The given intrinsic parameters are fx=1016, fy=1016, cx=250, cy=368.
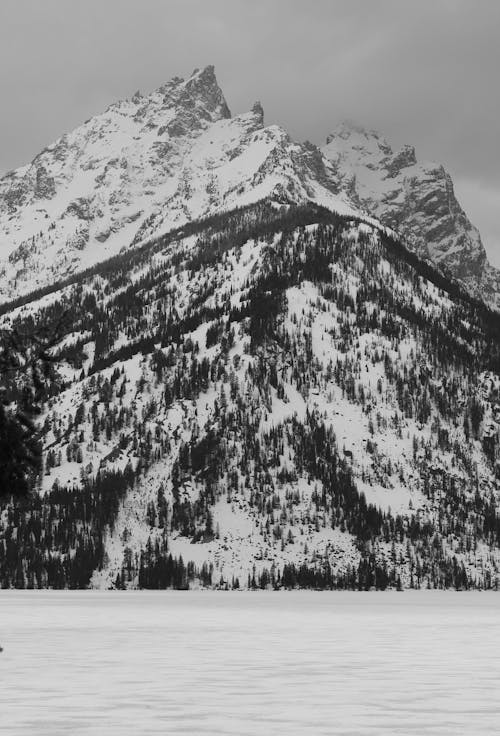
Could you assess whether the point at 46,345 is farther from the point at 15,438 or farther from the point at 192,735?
the point at 192,735

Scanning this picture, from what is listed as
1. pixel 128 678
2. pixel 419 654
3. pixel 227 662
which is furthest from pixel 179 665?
pixel 419 654

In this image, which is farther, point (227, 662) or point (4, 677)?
point (227, 662)

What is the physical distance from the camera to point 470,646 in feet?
122

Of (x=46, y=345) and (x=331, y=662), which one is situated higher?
(x=46, y=345)

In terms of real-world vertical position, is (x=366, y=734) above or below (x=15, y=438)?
below

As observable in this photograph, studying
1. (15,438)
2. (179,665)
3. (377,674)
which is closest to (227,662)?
(179,665)

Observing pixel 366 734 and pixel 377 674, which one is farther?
pixel 377 674

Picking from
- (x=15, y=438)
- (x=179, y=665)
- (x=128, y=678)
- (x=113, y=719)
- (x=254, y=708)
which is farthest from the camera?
(x=15, y=438)

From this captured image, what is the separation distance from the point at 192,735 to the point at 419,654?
62.2 feet

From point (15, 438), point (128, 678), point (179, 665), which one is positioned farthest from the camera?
point (15, 438)

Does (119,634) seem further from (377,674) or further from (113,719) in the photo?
(113,719)

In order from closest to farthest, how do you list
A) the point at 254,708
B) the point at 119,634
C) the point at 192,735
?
the point at 192,735
the point at 254,708
the point at 119,634

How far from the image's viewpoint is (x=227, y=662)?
91.0ft

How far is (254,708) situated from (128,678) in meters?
6.16
